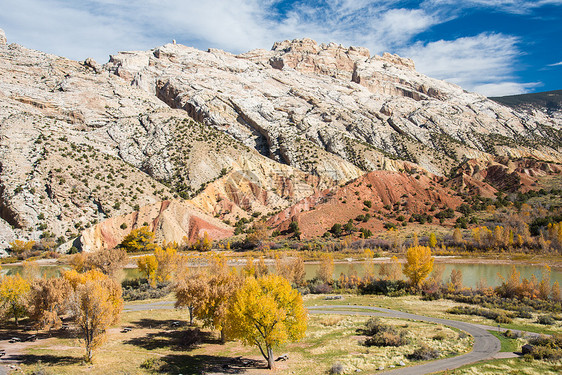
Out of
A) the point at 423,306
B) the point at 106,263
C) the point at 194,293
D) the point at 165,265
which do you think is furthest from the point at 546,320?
the point at 106,263

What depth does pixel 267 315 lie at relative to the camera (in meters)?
18.8

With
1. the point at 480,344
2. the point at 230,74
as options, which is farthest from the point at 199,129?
the point at 480,344

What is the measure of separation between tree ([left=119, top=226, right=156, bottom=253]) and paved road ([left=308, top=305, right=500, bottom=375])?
46236 mm

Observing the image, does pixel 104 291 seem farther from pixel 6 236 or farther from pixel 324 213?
pixel 324 213

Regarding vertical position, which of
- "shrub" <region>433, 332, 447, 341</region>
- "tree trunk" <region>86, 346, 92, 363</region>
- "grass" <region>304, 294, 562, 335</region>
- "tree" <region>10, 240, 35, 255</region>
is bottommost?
"grass" <region>304, 294, 562, 335</region>

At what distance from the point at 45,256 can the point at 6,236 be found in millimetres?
10081

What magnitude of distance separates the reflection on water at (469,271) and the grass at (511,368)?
90.0 feet

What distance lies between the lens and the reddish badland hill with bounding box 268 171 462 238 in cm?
8506

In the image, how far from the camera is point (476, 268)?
182 ft

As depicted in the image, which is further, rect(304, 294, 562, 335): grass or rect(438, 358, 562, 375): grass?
rect(304, 294, 562, 335): grass

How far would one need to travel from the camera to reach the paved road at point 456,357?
18233 mm

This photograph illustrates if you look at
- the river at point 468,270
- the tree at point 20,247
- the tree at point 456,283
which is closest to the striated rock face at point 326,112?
the river at point 468,270

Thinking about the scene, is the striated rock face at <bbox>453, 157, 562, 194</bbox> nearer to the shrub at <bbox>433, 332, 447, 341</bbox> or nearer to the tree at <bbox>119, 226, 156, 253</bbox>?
the tree at <bbox>119, 226, 156, 253</bbox>

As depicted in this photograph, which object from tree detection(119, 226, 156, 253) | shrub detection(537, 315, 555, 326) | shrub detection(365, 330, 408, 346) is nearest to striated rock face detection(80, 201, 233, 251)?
tree detection(119, 226, 156, 253)
